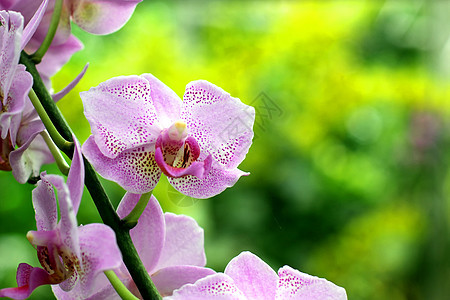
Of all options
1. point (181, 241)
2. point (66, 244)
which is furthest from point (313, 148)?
point (66, 244)

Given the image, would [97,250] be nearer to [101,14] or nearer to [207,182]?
[207,182]

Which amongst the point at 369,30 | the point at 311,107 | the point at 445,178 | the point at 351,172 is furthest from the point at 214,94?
the point at 369,30

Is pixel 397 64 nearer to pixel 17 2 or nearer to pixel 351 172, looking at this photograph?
pixel 351 172

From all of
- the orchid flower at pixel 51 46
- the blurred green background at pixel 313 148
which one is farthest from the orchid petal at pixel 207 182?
the blurred green background at pixel 313 148

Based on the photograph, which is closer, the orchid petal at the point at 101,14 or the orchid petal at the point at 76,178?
the orchid petal at the point at 76,178

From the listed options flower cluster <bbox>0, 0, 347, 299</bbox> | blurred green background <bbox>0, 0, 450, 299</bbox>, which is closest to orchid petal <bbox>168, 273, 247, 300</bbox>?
flower cluster <bbox>0, 0, 347, 299</bbox>

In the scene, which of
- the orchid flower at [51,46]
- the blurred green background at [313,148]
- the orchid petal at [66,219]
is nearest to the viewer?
the orchid petal at [66,219]

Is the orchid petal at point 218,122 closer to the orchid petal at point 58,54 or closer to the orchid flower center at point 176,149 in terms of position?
the orchid flower center at point 176,149

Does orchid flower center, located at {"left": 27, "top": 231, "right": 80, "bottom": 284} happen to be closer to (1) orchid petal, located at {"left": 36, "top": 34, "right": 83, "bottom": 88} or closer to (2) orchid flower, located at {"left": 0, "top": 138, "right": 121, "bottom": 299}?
(2) orchid flower, located at {"left": 0, "top": 138, "right": 121, "bottom": 299}
